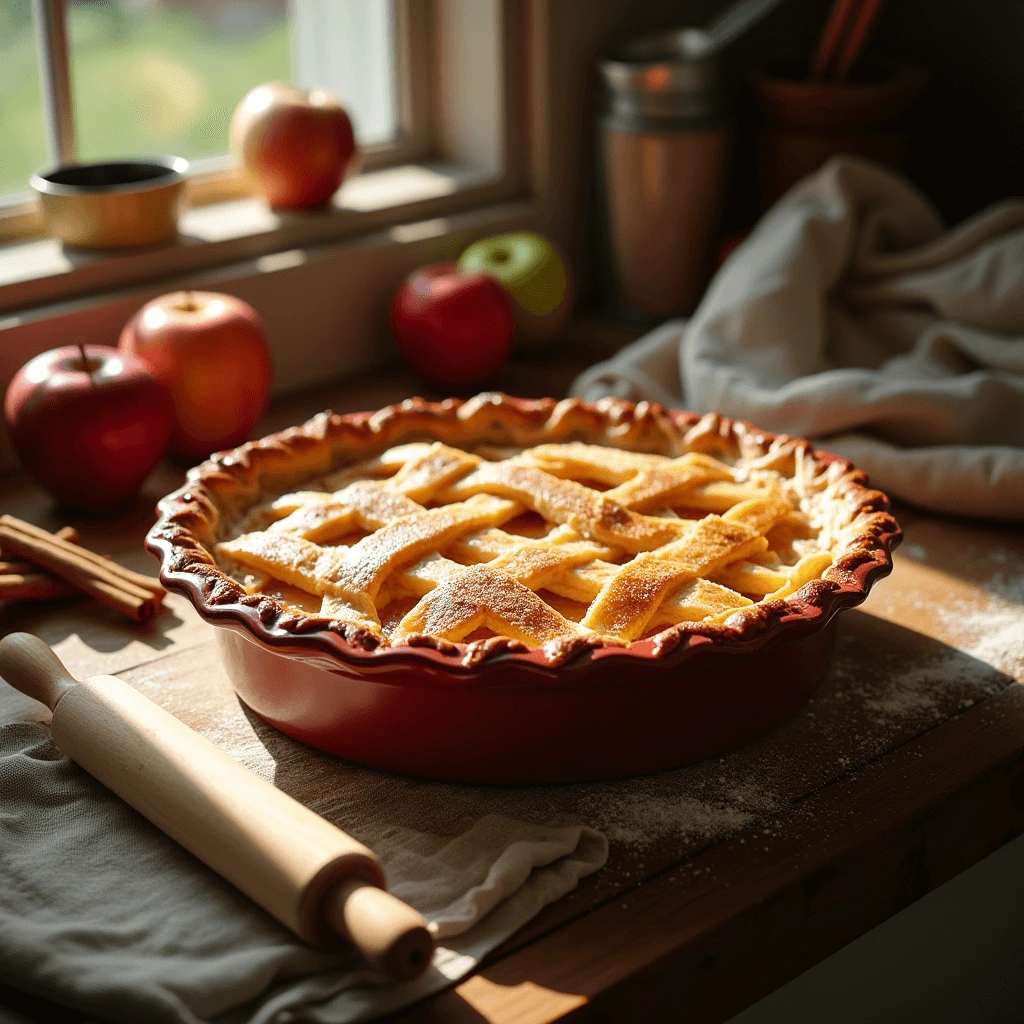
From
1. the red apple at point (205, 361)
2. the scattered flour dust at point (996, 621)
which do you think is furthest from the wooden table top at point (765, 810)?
the red apple at point (205, 361)

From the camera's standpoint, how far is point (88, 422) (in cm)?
128

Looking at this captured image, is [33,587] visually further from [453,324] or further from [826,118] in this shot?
[826,118]

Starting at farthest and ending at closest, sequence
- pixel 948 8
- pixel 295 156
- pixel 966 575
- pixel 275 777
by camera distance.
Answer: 1. pixel 948 8
2. pixel 295 156
3. pixel 966 575
4. pixel 275 777

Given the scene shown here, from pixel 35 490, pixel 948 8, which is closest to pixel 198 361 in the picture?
pixel 35 490

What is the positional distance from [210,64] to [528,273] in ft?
1.80

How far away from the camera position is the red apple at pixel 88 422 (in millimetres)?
1282

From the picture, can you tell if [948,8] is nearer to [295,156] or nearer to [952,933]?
[295,156]

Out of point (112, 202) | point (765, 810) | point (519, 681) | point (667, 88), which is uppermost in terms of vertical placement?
point (667, 88)

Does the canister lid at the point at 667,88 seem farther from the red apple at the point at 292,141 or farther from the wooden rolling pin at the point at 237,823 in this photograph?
the wooden rolling pin at the point at 237,823

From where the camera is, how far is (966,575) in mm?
1255

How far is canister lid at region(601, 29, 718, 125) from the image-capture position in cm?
175

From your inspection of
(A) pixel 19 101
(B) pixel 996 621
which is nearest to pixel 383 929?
(B) pixel 996 621

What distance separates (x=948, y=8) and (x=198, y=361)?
126 cm

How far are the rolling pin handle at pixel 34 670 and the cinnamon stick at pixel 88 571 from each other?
0.52ft
